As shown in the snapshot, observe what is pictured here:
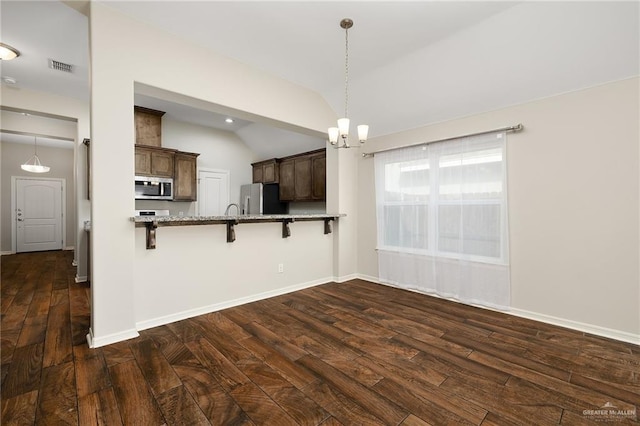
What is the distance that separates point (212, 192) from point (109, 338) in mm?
4250

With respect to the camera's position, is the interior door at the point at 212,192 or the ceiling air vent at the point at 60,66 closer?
the ceiling air vent at the point at 60,66

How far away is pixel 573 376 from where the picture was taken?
205 cm

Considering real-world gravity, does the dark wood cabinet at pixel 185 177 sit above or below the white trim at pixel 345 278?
above

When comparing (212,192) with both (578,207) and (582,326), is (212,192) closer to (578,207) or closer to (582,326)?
(578,207)

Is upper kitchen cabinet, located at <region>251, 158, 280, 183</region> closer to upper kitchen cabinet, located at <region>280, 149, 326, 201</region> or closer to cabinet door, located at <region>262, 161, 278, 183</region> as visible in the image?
cabinet door, located at <region>262, 161, 278, 183</region>

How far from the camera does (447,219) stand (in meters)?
3.80

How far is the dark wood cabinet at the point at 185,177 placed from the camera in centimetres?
542

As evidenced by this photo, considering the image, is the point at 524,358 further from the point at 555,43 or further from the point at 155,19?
the point at 155,19

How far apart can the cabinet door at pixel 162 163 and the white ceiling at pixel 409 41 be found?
1.57m

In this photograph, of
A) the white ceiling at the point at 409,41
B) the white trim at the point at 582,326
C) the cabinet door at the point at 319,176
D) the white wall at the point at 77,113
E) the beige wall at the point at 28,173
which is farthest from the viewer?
the beige wall at the point at 28,173

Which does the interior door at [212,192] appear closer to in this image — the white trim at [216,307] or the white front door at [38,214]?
the white trim at [216,307]

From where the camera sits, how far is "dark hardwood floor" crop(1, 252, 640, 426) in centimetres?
168

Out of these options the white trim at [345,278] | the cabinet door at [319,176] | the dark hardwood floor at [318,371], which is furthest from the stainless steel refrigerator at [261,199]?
the dark hardwood floor at [318,371]

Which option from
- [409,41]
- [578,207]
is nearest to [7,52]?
[409,41]
